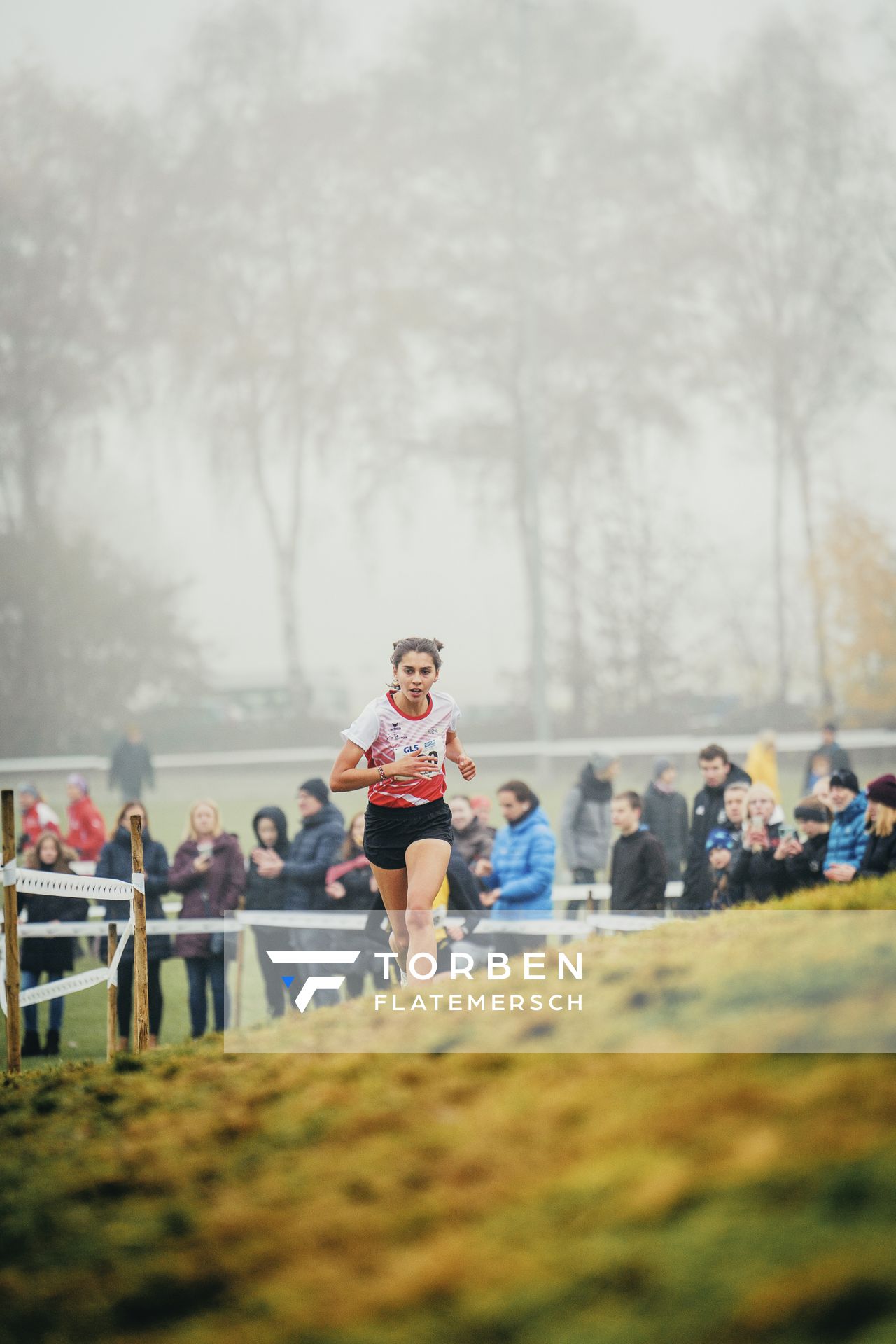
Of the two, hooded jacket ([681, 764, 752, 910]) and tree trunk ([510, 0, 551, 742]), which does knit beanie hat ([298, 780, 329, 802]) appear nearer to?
hooded jacket ([681, 764, 752, 910])

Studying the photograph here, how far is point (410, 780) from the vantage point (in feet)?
23.1

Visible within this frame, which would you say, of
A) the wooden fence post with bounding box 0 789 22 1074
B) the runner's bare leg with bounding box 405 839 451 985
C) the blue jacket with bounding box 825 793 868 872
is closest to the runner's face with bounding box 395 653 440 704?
the runner's bare leg with bounding box 405 839 451 985

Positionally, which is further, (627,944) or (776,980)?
(627,944)

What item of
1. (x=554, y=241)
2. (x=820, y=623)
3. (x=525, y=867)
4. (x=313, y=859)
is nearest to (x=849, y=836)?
(x=525, y=867)

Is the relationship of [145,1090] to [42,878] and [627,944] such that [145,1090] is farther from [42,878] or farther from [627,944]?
A: [42,878]

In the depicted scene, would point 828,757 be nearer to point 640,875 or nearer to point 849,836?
point 640,875

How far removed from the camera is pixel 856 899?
624cm

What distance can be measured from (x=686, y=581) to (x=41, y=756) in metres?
19.5

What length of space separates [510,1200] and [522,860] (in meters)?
6.46

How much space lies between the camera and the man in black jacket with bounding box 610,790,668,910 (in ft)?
33.9

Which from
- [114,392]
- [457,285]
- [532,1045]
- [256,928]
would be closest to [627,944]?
[532,1045]

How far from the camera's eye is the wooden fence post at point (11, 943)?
7.62 meters

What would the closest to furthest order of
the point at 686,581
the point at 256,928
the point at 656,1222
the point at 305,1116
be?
the point at 656,1222, the point at 305,1116, the point at 256,928, the point at 686,581

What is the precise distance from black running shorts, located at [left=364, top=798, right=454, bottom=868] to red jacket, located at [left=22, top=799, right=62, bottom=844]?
836 centimetres
